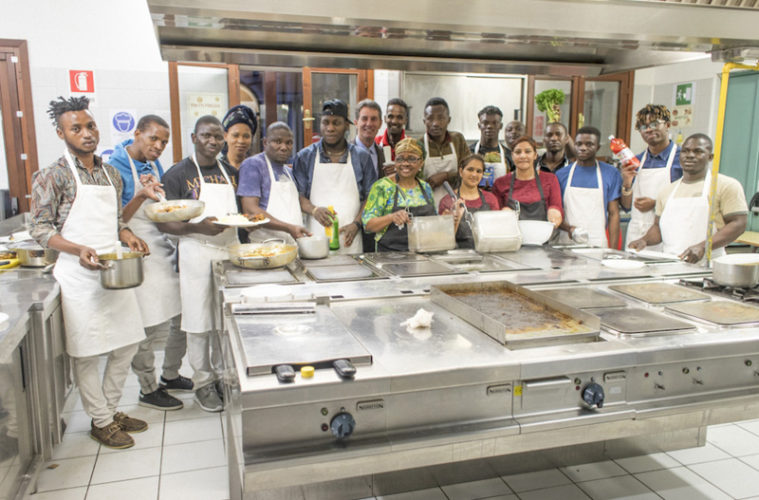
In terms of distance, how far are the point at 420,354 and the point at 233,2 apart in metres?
1.04

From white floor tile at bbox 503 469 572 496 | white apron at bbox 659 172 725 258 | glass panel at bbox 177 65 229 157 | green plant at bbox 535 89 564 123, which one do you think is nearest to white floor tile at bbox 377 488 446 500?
white floor tile at bbox 503 469 572 496

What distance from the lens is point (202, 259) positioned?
2.91m

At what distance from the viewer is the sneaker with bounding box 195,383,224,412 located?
3141mm

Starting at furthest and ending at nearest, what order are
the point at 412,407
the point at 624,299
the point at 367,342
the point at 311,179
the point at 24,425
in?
the point at 311,179 < the point at 24,425 < the point at 624,299 < the point at 367,342 < the point at 412,407

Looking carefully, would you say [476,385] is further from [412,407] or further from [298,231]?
[298,231]

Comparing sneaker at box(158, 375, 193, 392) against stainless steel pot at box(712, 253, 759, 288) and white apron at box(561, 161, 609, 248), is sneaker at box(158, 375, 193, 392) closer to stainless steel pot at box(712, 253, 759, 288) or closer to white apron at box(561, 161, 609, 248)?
white apron at box(561, 161, 609, 248)

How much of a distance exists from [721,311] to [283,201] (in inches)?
82.5

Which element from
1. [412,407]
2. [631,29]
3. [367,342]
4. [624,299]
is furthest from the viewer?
[624,299]

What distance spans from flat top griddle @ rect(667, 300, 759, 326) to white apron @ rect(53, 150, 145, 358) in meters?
2.30

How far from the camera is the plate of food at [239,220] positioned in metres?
2.63

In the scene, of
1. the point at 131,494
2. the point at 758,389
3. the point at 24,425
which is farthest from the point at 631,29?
the point at 24,425

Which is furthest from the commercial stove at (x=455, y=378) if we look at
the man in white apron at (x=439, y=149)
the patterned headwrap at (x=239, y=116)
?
the man in white apron at (x=439, y=149)

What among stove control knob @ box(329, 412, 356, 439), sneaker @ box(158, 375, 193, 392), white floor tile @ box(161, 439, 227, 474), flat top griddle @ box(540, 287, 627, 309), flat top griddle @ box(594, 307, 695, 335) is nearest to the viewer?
stove control knob @ box(329, 412, 356, 439)

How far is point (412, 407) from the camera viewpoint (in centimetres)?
142
